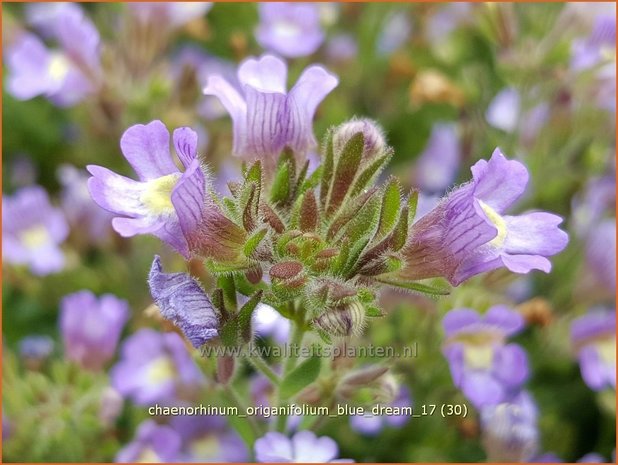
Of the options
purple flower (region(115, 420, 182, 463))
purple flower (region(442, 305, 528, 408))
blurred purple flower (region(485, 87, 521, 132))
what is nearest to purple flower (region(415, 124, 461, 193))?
blurred purple flower (region(485, 87, 521, 132))

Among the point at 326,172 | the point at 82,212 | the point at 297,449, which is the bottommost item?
the point at 297,449

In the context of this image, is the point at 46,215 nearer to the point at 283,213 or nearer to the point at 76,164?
the point at 76,164

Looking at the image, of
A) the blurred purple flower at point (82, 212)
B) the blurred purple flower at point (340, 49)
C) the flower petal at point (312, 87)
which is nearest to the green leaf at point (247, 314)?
the flower petal at point (312, 87)

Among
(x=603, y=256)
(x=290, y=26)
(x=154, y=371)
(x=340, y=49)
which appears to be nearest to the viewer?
(x=154, y=371)

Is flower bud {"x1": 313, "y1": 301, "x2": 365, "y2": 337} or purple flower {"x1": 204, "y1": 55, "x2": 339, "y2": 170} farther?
purple flower {"x1": 204, "y1": 55, "x2": 339, "y2": 170}

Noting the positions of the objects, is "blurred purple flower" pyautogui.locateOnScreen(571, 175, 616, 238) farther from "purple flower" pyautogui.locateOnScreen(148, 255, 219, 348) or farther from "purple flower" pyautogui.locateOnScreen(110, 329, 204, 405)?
"purple flower" pyautogui.locateOnScreen(148, 255, 219, 348)

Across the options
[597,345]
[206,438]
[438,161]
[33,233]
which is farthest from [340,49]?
[206,438]

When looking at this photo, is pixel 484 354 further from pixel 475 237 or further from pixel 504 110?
pixel 504 110

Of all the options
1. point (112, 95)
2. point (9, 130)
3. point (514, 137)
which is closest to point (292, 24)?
point (112, 95)
